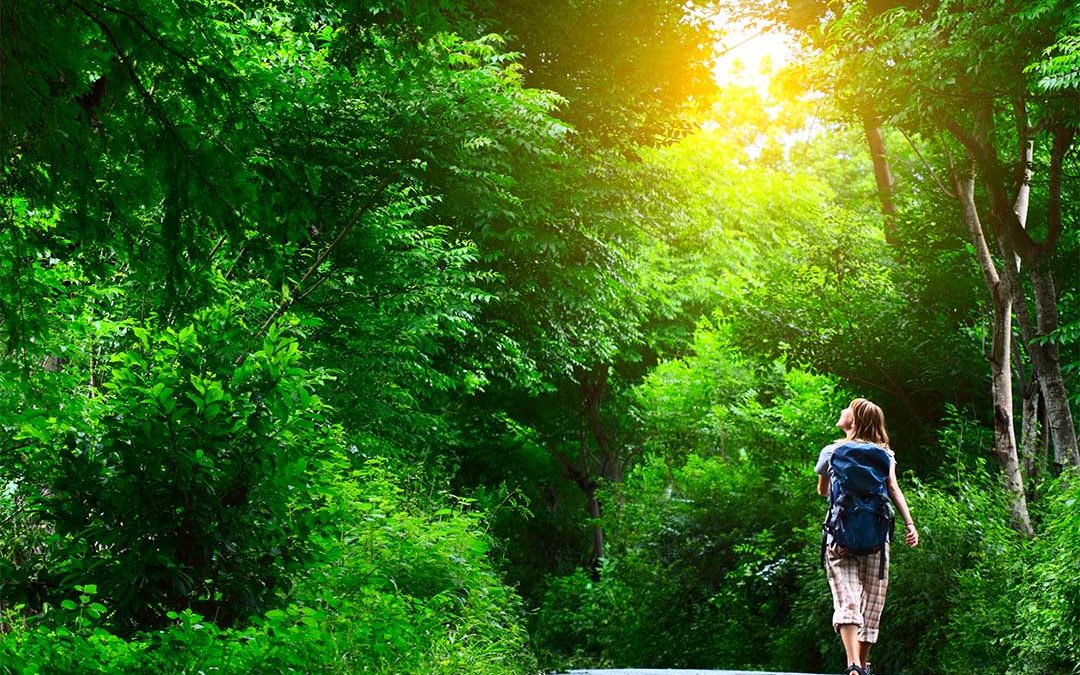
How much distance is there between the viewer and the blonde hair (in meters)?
8.87

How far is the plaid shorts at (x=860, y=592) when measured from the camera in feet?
28.7

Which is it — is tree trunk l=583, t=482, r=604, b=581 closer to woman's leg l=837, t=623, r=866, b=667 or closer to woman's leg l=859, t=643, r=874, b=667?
woman's leg l=859, t=643, r=874, b=667

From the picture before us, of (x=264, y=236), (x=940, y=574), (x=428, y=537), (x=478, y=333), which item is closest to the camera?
(x=264, y=236)

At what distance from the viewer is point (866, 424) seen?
888cm

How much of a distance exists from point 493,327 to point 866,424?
10782 millimetres

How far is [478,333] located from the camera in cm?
1775

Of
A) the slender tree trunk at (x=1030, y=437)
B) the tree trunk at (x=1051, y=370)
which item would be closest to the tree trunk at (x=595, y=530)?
the slender tree trunk at (x=1030, y=437)

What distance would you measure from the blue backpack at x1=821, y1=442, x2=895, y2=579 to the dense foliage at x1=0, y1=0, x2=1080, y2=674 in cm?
179

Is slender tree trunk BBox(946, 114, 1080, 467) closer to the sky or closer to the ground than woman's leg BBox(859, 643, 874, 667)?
closer to the sky

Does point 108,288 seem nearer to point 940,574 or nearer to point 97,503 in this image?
point 97,503

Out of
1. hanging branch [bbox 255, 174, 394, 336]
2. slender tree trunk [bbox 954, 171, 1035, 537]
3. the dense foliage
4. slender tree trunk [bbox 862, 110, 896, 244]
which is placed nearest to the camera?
the dense foliage

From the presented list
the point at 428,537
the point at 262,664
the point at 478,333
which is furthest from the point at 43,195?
the point at 478,333

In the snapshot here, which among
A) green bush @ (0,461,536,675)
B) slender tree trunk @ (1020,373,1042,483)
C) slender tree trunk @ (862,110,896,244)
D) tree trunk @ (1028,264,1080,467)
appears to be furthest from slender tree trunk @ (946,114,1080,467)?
green bush @ (0,461,536,675)

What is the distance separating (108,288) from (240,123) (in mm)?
2285
